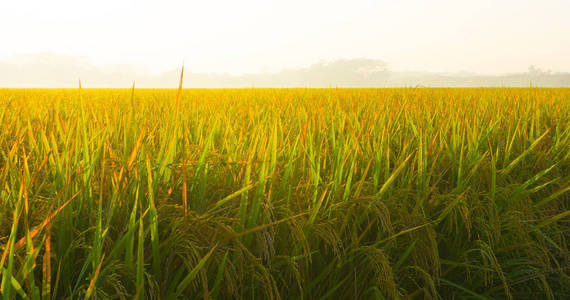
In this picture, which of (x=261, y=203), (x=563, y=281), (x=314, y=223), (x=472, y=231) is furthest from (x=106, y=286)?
(x=563, y=281)

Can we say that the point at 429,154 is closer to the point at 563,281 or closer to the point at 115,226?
the point at 563,281

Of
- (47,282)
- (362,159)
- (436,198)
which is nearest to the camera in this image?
(47,282)

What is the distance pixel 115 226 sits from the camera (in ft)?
3.21

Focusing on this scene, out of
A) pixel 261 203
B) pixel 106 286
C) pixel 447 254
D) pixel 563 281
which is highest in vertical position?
pixel 261 203

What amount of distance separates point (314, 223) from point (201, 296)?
0.35 meters

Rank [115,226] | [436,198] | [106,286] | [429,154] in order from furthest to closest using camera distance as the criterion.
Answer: [429,154]
[436,198]
[115,226]
[106,286]

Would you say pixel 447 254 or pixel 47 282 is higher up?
pixel 47 282

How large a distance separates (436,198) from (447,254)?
0.20 meters

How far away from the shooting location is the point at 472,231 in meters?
1.32

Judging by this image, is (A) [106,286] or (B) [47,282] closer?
(B) [47,282]

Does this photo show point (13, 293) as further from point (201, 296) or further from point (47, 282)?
point (201, 296)

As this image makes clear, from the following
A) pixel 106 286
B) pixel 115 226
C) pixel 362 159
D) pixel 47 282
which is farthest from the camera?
pixel 362 159

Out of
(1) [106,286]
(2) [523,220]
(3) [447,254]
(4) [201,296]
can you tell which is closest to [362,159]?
(3) [447,254]

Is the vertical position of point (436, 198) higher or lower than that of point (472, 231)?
higher
